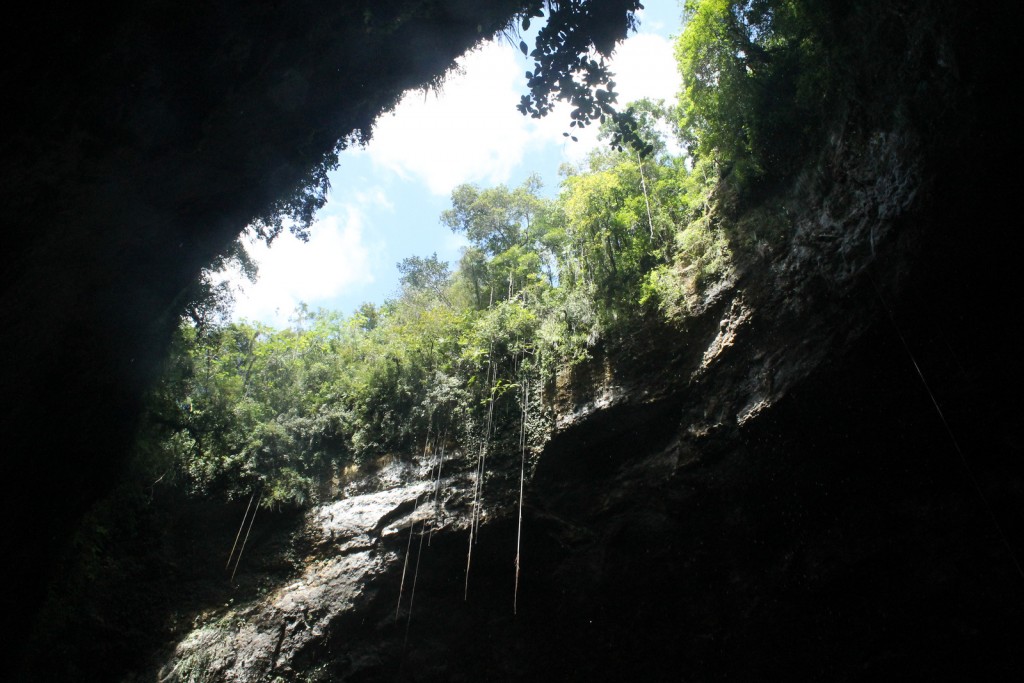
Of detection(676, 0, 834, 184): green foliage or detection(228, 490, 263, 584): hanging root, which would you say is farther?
detection(228, 490, 263, 584): hanging root

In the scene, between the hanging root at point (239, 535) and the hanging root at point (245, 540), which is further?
the hanging root at point (239, 535)

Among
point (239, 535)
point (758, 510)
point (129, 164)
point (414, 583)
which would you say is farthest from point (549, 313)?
point (239, 535)

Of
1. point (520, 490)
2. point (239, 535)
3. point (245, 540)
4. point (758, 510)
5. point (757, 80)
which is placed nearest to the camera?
point (758, 510)

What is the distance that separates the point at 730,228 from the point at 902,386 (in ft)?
10.2

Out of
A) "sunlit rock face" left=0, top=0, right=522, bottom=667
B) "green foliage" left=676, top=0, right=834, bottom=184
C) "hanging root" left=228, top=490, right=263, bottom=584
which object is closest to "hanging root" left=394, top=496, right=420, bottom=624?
"hanging root" left=228, top=490, right=263, bottom=584

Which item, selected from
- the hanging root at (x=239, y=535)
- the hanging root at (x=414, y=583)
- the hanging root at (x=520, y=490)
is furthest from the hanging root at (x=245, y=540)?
the hanging root at (x=520, y=490)

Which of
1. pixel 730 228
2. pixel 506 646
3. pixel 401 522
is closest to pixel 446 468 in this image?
pixel 401 522

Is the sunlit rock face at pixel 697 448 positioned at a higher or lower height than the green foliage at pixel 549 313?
lower

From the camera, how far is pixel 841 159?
6438mm

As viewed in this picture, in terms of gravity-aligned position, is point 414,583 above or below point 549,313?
below

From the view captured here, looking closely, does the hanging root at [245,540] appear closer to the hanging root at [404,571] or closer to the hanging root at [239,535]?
the hanging root at [239,535]

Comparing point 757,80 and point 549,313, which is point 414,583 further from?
point 757,80

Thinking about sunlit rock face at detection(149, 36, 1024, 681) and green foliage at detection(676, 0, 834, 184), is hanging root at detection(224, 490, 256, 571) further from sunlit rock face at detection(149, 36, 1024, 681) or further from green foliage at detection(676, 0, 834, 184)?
green foliage at detection(676, 0, 834, 184)

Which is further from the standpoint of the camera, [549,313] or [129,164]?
[549,313]
